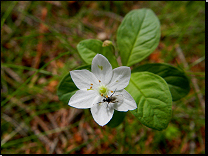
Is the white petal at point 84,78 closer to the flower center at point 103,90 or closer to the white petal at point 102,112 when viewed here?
the flower center at point 103,90

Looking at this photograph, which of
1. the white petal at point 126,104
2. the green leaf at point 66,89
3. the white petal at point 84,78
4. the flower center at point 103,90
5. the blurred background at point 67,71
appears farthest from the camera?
the blurred background at point 67,71

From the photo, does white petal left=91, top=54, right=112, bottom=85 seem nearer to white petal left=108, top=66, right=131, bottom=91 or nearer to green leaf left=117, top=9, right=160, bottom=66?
white petal left=108, top=66, right=131, bottom=91

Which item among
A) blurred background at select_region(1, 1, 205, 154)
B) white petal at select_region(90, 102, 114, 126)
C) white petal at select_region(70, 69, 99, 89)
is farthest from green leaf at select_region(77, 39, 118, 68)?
blurred background at select_region(1, 1, 205, 154)

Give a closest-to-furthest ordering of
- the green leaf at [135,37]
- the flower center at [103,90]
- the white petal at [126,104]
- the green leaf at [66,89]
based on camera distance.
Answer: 1. the white petal at [126,104]
2. the flower center at [103,90]
3. the green leaf at [66,89]
4. the green leaf at [135,37]

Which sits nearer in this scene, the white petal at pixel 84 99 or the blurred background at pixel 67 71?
the white petal at pixel 84 99

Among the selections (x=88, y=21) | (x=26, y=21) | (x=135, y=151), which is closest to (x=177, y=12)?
(x=88, y=21)

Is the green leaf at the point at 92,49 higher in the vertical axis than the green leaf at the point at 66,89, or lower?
higher

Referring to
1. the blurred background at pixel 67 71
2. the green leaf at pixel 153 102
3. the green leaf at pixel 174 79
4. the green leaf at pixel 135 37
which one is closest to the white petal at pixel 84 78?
the green leaf at pixel 153 102
